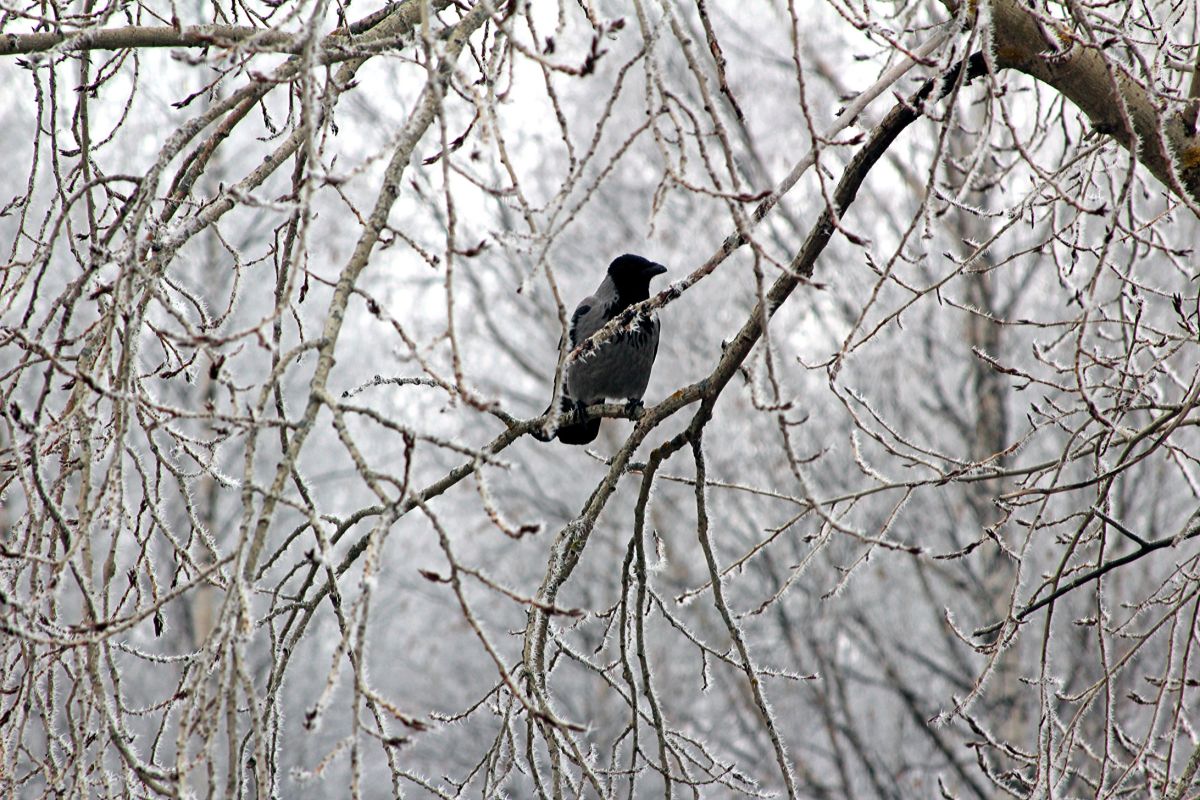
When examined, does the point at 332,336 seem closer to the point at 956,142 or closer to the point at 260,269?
the point at 956,142

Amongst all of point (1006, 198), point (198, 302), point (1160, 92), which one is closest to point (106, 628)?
point (198, 302)

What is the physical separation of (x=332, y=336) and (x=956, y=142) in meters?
8.55

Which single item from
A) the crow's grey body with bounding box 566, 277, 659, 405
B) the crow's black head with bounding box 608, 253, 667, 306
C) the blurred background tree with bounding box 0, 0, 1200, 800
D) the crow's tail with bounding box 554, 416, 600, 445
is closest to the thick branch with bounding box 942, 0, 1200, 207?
the blurred background tree with bounding box 0, 0, 1200, 800

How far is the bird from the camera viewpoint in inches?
222

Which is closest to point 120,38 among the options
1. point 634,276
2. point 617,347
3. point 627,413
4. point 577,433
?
point 627,413

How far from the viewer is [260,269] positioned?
15.5 meters

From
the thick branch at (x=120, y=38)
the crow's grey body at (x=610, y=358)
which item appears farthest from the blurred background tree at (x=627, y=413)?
the crow's grey body at (x=610, y=358)

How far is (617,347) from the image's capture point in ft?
18.4

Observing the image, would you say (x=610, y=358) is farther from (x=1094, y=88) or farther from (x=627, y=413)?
(x=1094, y=88)

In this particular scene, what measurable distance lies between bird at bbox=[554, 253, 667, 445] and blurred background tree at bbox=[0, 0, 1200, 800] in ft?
2.26

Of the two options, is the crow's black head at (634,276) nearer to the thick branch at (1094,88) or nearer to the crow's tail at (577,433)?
the crow's tail at (577,433)

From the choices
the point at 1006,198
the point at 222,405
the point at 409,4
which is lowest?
the point at 409,4

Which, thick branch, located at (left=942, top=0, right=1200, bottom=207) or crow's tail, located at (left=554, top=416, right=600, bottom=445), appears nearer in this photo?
thick branch, located at (left=942, top=0, right=1200, bottom=207)

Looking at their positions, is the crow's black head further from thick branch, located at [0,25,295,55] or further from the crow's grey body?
thick branch, located at [0,25,295,55]
